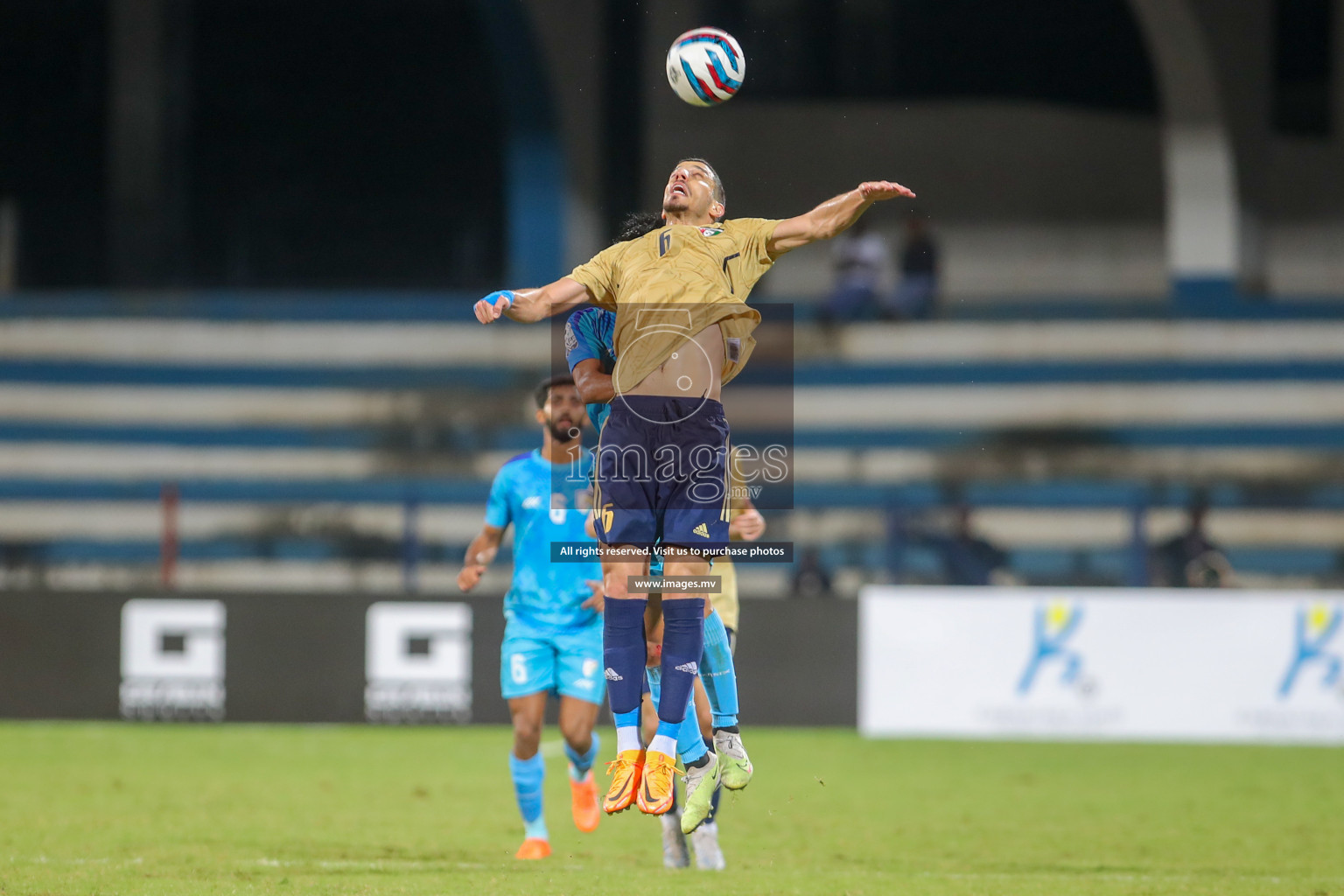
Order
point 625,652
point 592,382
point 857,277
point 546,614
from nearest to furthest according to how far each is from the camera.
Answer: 1. point 625,652
2. point 592,382
3. point 546,614
4. point 857,277

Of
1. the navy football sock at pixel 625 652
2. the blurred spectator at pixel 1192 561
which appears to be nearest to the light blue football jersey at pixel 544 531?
the navy football sock at pixel 625 652

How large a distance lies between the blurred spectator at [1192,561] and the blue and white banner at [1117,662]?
1.06 metres

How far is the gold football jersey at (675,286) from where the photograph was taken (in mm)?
6352

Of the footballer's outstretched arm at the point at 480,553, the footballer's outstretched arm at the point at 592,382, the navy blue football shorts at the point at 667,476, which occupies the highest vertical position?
the footballer's outstretched arm at the point at 592,382

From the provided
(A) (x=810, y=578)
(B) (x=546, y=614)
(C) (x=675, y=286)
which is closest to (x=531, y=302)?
(C) (x=675, y=286)

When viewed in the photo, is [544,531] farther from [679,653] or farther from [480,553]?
[679,653]

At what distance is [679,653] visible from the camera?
6.22 m

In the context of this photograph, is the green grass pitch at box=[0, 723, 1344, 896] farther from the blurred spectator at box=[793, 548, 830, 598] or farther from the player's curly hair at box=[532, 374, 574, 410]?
the player's curly hair at box=[532, 374, 574, 410]

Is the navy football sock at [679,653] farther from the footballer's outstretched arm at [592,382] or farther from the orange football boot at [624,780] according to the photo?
the footballer's outstretched arm at [592,382]

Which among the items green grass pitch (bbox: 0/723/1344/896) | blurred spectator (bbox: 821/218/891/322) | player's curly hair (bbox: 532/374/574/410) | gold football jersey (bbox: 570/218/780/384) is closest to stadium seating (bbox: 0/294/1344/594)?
blurred spectator (bbox: 821/218/891/322)

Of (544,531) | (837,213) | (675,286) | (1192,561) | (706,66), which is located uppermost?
(706,66)

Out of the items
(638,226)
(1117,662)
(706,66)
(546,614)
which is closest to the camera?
(706,66)

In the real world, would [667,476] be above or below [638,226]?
below

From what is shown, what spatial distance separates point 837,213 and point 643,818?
16.8ft
